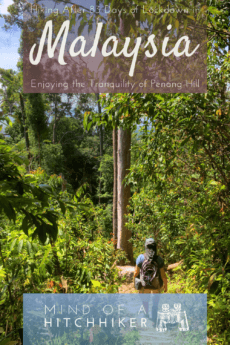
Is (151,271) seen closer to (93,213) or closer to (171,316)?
(171,316)

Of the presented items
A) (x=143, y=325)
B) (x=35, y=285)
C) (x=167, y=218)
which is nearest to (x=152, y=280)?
(x=143, y=325)

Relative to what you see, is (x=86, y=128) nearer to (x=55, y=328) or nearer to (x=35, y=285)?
(x=35, y=285)

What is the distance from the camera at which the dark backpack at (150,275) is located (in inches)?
114

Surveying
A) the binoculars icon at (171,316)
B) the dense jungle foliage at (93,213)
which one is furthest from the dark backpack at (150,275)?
the binoculars icon at (171,316)

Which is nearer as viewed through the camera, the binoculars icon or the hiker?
the binoculars icon

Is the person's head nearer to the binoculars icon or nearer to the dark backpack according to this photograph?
the dark backpack

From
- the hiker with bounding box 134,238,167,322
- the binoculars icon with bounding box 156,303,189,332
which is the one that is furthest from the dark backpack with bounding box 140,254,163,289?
the binoculars icon with bounding box 156,303,189,332

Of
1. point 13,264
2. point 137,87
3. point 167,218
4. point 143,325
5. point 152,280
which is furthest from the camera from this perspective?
point 167,218

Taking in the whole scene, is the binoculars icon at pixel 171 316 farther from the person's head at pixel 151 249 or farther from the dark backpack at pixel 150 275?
the person's head at pixel 151 249

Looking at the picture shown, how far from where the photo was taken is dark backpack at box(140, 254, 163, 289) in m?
2.89

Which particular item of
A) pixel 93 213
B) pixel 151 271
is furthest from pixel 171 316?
pixel 93 213

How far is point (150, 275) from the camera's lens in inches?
115

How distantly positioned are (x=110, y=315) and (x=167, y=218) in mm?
2169

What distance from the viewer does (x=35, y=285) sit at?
170cm
